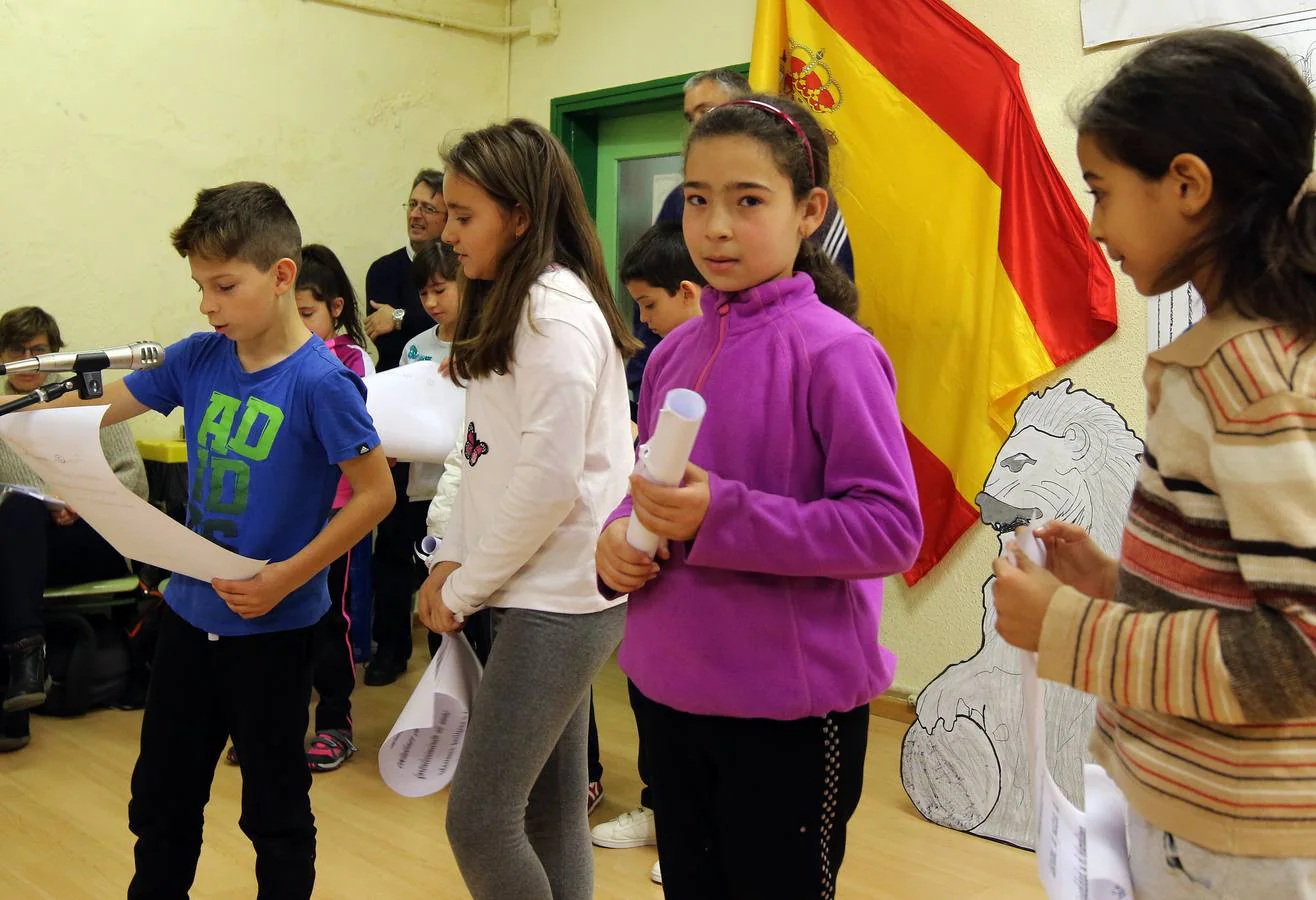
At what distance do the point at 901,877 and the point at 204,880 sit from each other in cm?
148

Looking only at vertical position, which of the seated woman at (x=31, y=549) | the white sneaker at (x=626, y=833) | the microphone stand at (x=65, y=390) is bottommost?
the white sneaker at (x=626, y=833)

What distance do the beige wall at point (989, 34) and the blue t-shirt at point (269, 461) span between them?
1.48 m

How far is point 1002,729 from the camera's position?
277cm

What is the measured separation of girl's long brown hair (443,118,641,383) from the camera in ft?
5.41

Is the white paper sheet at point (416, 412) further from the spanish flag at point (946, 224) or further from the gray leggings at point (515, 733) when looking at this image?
the spanish flag at point (946, 224)

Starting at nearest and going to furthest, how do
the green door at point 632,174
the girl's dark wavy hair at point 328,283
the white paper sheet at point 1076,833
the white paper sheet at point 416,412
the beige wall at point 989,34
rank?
the white paper sheet at point 1076,833 < the white paper sheet at point 416,412 < the beige wall at point 989,34 < the girl's dark wavy hair at point 328,283 < the green door at point 632,174

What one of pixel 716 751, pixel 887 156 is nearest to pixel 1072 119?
pixel 716 751

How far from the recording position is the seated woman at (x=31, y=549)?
3.32m

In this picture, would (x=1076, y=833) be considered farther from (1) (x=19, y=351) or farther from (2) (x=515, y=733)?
(1) (x=19, y=351)

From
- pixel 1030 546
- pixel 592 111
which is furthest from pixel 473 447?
pixel 592 111

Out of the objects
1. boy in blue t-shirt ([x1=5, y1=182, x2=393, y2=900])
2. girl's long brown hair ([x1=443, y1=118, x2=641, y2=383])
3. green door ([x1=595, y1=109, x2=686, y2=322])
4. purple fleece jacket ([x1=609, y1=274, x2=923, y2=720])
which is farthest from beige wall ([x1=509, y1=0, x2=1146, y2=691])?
boy in blue t-shirt ([x1=5, y1=182, x2=393, y2=900])

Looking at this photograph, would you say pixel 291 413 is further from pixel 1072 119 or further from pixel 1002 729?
pixel 1002 729

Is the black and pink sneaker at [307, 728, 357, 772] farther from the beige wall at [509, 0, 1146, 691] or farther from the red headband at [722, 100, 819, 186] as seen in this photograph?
the red headband at [722, 100, 819, 186]

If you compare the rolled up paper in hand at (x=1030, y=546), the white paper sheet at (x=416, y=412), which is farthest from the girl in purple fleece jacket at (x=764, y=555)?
the white paper sheet at (x=416, y=412)
